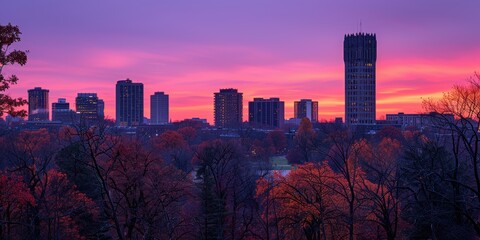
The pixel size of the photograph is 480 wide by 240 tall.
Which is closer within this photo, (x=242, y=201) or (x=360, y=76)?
(x=242, y=201)

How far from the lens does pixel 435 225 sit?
2700 cm

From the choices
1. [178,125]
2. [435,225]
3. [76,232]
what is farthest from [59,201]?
[178,125]

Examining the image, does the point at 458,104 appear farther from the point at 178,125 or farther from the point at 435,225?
the point at 178,125

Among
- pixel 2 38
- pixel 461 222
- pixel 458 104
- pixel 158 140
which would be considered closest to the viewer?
pixel 2 38

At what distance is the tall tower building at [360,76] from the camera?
182 meters

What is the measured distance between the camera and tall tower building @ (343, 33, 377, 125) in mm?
181500

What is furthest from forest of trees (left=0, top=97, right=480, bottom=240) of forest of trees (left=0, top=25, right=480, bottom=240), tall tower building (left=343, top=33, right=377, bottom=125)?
tall tower building (left=343, top=33, right=377, bottom=125)

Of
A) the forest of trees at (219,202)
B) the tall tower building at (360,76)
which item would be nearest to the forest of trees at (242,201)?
the forest of trees at (219,202)

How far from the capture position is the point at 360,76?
184 m

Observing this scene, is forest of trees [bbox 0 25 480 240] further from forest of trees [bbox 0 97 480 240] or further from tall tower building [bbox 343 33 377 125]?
tall tower building [bbox 343 33 377 125]

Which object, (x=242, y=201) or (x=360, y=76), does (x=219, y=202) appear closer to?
(x=242, y=201)

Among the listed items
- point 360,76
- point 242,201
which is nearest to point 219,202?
point 242,201

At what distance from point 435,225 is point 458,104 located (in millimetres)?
8203

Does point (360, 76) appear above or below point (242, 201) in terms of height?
above
